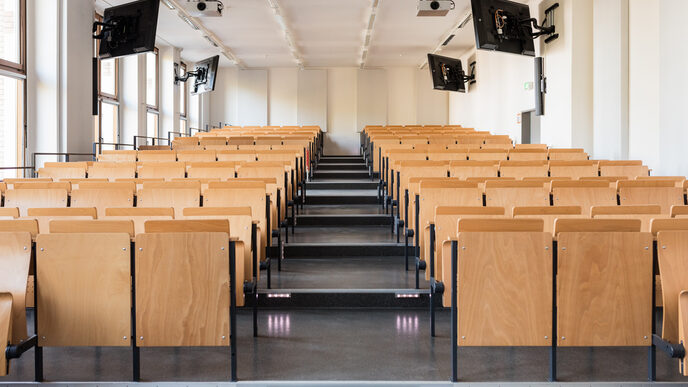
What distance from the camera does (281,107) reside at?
20172 mm

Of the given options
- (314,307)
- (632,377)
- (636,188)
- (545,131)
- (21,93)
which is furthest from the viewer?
(545,131)

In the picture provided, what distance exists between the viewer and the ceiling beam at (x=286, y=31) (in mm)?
11721

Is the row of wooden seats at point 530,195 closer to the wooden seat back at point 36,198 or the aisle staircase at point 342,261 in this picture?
the aisle staircase at point 342,261

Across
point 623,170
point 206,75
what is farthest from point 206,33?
point 623,170

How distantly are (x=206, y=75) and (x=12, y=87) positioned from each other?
5808 mm

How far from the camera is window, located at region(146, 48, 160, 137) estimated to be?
48.6ft

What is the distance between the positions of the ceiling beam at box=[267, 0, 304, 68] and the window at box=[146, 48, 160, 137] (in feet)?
11.6

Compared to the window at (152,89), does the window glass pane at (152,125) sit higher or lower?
lower

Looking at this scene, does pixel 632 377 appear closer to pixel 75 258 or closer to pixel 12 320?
pixel 75 258

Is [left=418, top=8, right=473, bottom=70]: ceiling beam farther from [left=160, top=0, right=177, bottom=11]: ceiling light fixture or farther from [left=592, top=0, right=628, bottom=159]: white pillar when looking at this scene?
[left=160, top=0, right=177, bottom=11]: ceiling light fixture

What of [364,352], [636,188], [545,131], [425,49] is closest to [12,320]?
[364,352]

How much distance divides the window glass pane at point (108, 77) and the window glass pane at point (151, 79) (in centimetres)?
218

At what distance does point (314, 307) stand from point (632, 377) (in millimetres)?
2033

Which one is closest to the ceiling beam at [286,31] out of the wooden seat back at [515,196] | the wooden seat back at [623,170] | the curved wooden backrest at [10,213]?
the wooden seat back at [623,170]
